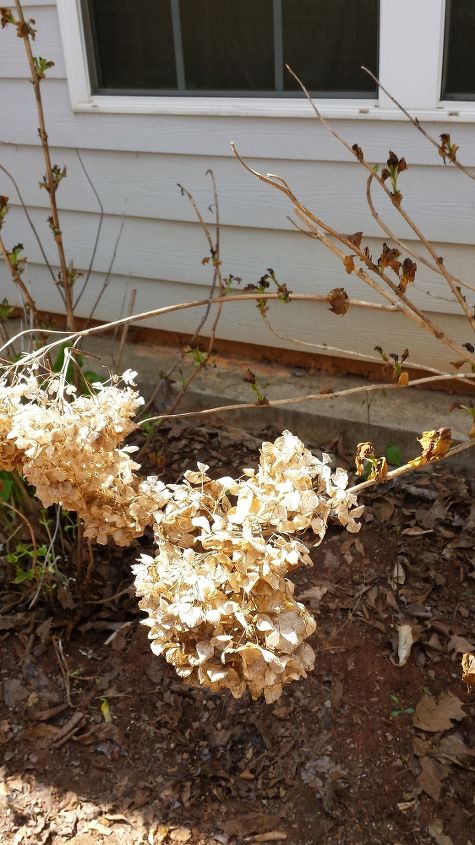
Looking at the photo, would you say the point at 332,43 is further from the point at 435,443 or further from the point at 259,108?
the point at 435,443

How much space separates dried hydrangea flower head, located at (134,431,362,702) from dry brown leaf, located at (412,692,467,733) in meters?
0.75

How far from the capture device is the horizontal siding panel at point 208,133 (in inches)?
104

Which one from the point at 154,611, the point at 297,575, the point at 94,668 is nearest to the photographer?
the point at 154,611

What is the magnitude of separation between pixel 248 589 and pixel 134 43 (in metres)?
2.50

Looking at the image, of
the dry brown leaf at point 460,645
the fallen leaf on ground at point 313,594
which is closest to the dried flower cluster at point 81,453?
the fallen leaf on ground at point 313,594

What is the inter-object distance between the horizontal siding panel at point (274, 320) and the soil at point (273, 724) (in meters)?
0.77

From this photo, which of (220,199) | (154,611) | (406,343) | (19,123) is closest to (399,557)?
(406,343)

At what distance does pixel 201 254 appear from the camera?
3.22 meters

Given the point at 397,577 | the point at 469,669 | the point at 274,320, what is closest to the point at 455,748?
the point at 469,669

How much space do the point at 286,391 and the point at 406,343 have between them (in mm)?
496

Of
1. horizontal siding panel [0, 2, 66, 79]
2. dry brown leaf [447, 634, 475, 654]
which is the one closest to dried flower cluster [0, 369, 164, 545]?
dry brown leaf [447, 634, 475, 654]

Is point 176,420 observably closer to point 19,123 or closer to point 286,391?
point 286,391

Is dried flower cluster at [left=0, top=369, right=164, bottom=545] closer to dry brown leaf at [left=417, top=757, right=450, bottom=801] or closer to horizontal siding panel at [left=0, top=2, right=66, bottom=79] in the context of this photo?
dry brown leaf at [left=417, top=757, right=450, bottom=801]

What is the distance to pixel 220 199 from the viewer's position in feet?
10.0
